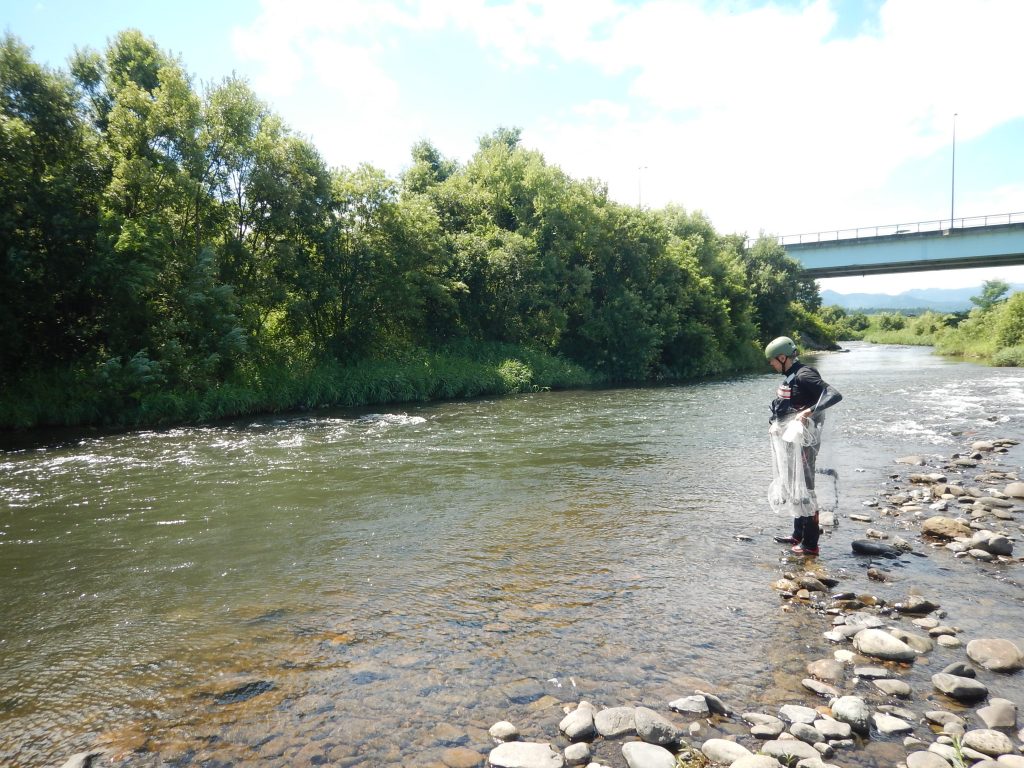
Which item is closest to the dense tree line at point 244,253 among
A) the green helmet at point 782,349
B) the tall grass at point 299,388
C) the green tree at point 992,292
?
the tall grass at point 299,388

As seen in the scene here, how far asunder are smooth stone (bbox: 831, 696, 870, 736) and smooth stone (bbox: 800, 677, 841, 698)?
212 millimetres

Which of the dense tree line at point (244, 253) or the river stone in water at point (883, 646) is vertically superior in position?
the dense tree line at point (244, 253)

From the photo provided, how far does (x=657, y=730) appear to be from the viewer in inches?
161

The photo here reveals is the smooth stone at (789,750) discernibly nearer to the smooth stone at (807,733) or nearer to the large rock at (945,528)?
the smooth stone at (807,733)

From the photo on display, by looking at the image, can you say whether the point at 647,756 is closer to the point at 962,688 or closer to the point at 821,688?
the point at 821,688

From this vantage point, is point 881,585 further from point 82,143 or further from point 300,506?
point 82,143

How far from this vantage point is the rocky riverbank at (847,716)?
12.6ft

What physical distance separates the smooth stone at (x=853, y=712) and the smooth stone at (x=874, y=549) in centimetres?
365

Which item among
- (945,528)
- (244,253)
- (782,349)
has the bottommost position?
(945,528)

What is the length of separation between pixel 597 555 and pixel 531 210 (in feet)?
116

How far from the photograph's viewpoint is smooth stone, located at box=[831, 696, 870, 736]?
4143 mm

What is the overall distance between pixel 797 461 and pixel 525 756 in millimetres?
5016

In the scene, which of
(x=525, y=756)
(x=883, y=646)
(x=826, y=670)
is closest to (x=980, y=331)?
(x=883, y=646)

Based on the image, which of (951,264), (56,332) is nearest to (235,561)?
(56,332)
